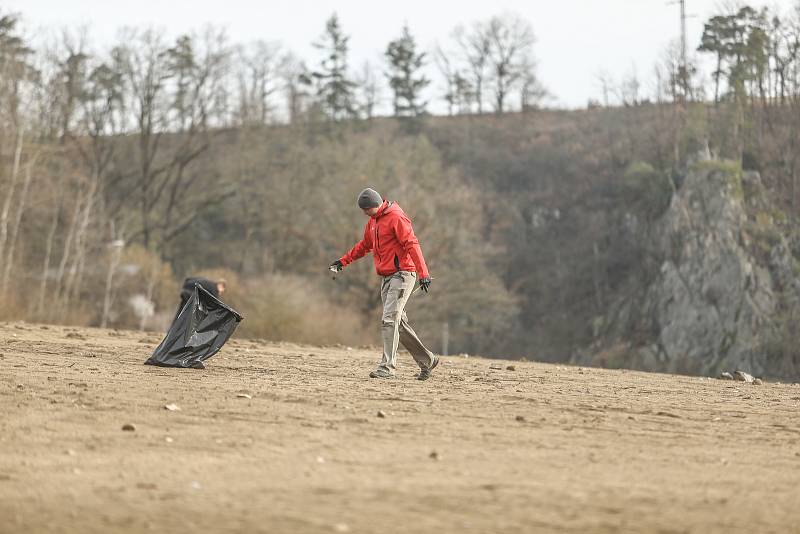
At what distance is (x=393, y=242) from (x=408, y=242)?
0.21 m

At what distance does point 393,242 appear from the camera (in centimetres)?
1475

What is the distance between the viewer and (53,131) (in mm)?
61562

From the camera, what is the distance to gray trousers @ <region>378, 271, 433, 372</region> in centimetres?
1459

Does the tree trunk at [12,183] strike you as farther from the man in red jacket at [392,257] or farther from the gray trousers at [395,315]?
the man in red jacket at [392,257]

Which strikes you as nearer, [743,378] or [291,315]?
[743,378]

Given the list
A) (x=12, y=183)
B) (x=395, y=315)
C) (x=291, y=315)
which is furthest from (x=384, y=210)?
(x=12, y=183)

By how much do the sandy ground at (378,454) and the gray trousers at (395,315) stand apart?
46 cm

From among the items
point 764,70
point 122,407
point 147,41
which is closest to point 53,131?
point 147,41

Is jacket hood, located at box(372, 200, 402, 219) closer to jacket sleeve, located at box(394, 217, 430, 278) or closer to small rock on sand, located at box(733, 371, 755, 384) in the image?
jacket sleeve, located at box(394, 217, 430, 278)

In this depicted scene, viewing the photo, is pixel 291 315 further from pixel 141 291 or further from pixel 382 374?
pixel 382 374

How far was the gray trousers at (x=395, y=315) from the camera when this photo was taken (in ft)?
47.9

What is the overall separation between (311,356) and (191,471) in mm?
11696

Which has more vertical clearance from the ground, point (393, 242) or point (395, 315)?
point (393, 242)

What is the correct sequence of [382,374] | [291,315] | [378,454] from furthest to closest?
[291,315] < [382,374] < [378,454]
